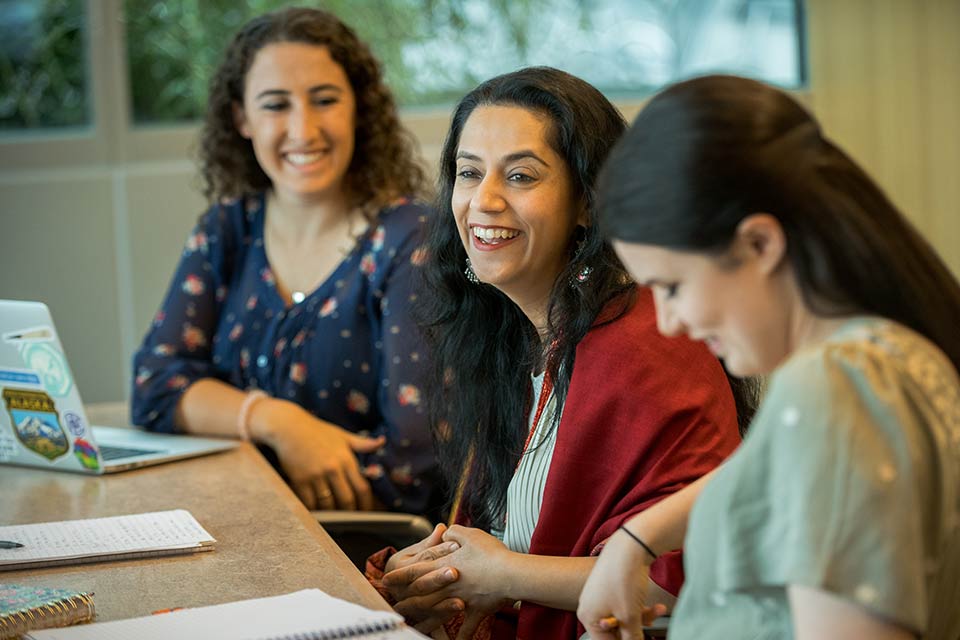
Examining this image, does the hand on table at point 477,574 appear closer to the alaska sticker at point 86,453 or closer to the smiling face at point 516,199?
the smiling face at point 516,199

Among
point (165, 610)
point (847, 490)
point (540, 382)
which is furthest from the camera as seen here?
point (540, 382)

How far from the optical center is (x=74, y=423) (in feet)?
6.73

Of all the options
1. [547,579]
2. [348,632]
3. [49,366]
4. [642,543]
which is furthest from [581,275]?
[49,366]

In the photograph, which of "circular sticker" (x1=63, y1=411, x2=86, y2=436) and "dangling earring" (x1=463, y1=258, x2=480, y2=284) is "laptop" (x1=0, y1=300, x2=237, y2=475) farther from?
"dangling earring" (x1=463, y1=258, x2=480, y2=284)

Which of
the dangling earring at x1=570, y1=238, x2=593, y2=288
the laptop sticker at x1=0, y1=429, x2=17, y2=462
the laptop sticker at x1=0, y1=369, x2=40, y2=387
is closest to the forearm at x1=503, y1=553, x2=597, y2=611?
the dangling earring at x1=570, y1=238, x2=593, y2=288

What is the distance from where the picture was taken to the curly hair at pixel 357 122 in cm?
265

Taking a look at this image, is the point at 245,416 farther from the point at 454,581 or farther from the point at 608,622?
the point at 608,622

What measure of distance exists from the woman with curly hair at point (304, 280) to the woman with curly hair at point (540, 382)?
0.49 meters

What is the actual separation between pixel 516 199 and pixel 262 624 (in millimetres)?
689

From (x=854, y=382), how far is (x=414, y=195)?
6.13 ft

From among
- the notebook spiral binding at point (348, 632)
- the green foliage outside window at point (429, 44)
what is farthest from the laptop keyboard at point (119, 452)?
the green foliage outside window at point (429, 44)

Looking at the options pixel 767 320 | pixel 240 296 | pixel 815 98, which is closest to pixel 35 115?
pixel 240 296

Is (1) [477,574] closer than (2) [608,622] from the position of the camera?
No

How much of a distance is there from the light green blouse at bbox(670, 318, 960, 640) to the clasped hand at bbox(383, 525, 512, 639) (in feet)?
1.85
